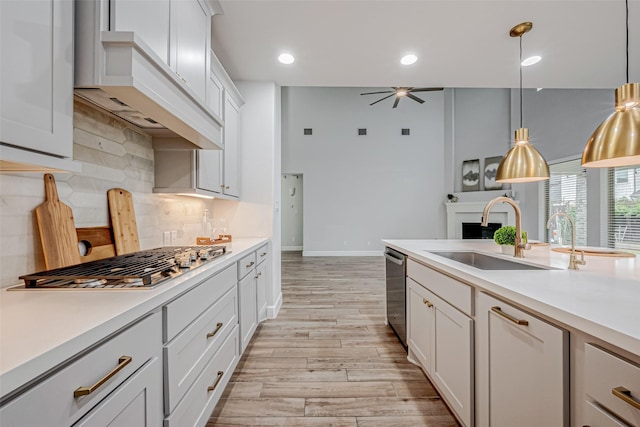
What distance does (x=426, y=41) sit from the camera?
229cm

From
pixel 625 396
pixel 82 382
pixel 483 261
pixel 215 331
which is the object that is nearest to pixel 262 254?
pixel 215 331

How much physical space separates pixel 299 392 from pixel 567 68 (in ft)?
12.9

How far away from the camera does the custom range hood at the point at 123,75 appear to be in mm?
950

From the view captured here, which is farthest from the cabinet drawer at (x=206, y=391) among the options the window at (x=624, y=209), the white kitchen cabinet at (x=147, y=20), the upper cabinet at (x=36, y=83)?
the window at (x=624, y=209)

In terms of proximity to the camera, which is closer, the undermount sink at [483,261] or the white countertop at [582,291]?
the white countertop at [582,291]

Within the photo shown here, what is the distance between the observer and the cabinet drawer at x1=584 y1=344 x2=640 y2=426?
625 millimetres

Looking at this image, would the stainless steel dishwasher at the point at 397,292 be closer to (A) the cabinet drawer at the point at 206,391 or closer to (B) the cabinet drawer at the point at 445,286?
(B) the cabinet drawer at the point at 445,286

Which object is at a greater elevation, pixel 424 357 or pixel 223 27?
pixel 223 27

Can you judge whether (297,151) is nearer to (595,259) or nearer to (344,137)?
(344,137)

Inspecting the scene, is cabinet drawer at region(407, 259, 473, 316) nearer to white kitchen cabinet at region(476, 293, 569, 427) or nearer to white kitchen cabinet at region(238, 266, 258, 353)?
white kitchen cabinet at region(476, 293, 569, 427)

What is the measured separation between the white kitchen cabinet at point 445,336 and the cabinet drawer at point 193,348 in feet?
4.22

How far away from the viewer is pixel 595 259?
1.54 m

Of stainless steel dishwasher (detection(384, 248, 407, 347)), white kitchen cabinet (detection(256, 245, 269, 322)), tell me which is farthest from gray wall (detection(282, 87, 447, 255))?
stainless steel dishwasher (detection(384, 248, 407, 347))

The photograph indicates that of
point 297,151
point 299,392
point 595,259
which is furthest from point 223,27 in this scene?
point 297,151
